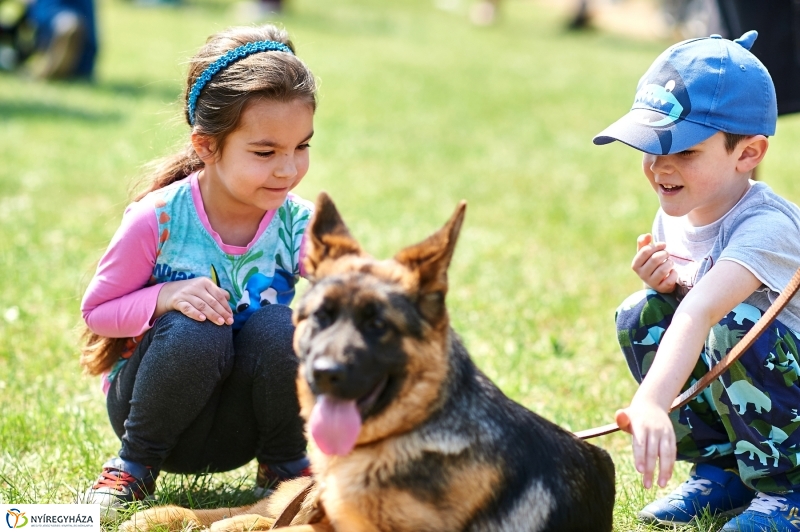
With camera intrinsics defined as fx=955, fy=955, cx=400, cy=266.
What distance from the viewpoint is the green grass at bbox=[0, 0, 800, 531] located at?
14.9ft

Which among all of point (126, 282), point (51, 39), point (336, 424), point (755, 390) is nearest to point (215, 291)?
point (126, 282)

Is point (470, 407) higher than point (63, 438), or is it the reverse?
point (470, 407)

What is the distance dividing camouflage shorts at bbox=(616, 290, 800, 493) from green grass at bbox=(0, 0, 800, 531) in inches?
13.3

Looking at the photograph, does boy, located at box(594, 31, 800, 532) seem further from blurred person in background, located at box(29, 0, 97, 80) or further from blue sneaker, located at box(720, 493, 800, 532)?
blurred person in background, located at box(29, 0, 97, 80)

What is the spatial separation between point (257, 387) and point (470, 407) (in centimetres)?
108

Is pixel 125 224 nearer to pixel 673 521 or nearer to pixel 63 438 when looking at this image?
pixel 63 438

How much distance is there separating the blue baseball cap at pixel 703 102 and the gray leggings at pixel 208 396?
4.93 ft

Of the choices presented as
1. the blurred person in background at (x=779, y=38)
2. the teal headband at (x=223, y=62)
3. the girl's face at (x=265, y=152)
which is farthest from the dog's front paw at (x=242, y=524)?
the blurred person in background at (x=779, y=38)

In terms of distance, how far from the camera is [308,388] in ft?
9.46

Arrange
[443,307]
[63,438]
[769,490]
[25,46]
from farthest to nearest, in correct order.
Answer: [25,46]
[63,438]
[769,490]
[443,307]

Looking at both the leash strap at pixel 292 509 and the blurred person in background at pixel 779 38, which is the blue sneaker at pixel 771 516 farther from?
the blurred person in background at pixel 779 38

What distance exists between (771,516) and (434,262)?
1.65 m

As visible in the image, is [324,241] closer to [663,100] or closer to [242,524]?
[242,524]

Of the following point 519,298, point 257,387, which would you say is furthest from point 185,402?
point 519,298
